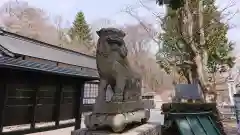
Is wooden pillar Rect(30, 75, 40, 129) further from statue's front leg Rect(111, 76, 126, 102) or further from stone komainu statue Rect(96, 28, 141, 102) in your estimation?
statue's front leg Rect(111, 76, 126, 102)

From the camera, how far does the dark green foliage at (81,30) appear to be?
3521cm

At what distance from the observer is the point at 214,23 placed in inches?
486

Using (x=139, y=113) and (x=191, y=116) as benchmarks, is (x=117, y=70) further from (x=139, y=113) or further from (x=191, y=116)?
(x=191, y=116)

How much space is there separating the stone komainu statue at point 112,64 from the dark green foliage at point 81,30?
101 ft

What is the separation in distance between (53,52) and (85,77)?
9477 millimetres

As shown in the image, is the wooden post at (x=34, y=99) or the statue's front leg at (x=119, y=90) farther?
the wooden post at (x=34, y=99)

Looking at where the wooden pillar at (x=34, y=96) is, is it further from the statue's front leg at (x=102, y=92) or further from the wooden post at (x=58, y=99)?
the statue's front leg at (x=102, y=92)

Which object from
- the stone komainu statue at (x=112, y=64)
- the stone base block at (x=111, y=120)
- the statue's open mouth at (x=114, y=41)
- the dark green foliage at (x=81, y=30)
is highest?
the dark green foliage at (x=81, y=30)

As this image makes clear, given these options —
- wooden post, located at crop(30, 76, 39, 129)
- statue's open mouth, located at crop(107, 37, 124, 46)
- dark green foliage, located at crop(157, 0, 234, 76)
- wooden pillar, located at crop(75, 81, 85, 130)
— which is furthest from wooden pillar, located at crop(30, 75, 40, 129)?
dark green foliage, located at crop(157, 0, 234, 76)

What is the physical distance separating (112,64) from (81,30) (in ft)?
104

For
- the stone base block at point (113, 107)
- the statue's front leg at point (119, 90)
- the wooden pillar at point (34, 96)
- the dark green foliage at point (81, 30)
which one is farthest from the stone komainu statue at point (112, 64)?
the dark green foliage at point (81, 30)

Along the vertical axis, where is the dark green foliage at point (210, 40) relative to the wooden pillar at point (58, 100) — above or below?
above

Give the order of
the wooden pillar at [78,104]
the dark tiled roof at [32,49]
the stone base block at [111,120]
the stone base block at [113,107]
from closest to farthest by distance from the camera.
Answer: the stone base block at [111,120]
the stone base block at [113,107]
the wooden pillar at [78,104]
the dark tiled roof at [32,49]

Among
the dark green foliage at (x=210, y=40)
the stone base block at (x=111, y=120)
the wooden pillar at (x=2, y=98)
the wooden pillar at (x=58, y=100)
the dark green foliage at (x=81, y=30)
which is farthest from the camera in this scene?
the dark green foliage at (x=81, y=30)
